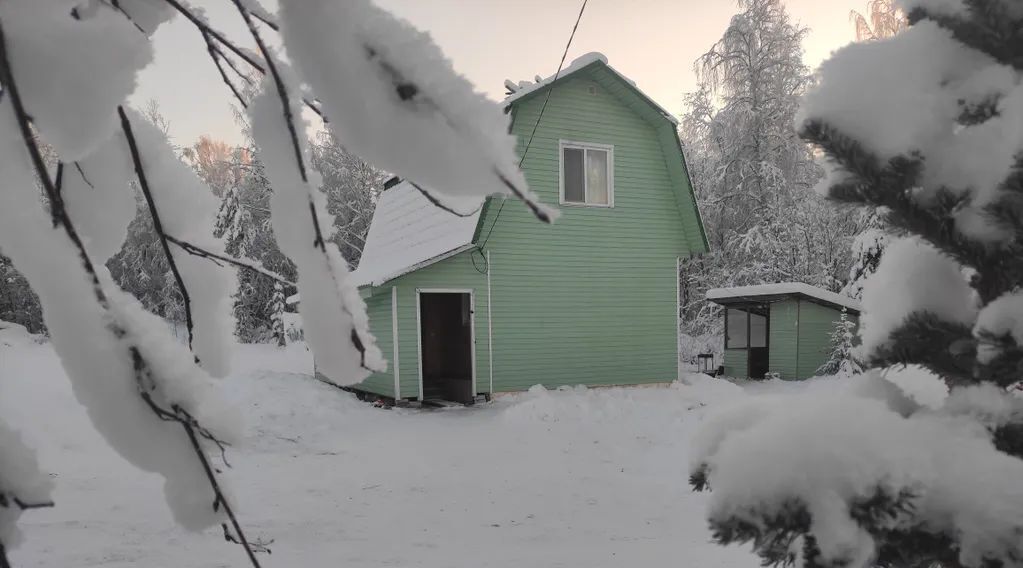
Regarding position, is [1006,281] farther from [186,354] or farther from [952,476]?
[186,354]

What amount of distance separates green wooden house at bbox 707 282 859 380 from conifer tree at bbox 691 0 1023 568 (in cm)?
1269

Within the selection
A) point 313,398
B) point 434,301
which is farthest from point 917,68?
point 434,301

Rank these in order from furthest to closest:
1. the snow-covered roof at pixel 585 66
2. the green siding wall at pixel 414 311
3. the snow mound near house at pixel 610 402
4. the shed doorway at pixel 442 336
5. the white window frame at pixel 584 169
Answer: the shed doorway at pixel 442 336, the white window frame at pixel 584 169, the snow-covered roof at pixel 585 66, the green siding wall at pixel 414 311, the snow mound near house at pixel 610 402

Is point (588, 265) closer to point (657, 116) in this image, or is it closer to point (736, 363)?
point (657, 116)

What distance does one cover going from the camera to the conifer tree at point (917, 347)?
764mm

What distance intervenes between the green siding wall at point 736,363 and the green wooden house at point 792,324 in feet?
0.08

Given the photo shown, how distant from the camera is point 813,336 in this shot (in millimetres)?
13195

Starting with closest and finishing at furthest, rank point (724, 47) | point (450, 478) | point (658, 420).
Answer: point (450, 478) < point (658, 420) < point (724, 47)

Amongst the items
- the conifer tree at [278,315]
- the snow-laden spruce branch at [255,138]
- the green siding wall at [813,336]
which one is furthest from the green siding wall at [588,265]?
the conifer tree at [278,315]

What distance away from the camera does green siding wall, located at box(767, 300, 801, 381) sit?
13219mm

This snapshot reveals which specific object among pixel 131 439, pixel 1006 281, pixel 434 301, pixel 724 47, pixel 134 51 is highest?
pixel 724 47

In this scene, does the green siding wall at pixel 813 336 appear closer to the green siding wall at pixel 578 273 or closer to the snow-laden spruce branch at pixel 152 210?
the green siding wall at pixel 578 273

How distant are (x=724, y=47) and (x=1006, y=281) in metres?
19.9

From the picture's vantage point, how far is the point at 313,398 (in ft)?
28.2
